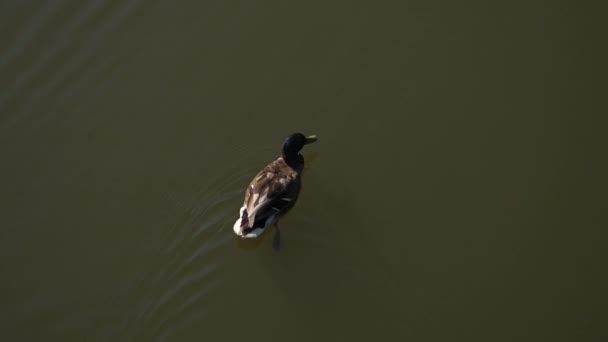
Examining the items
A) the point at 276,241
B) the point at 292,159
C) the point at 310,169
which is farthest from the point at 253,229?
the point at 310,169

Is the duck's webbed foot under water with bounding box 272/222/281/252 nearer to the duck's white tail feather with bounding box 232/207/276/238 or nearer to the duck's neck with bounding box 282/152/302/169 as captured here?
the duck's white tail feather with bounding box 232/207/276/238

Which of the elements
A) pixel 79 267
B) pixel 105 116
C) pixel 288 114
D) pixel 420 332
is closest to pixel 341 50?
pixel 288 114

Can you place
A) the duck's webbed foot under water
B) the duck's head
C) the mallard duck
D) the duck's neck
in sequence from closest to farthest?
1. the mallard duck
2. the duck's webbed foot under water
3. the duck's head
4. the duck's neck

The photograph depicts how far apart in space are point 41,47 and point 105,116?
140 cm

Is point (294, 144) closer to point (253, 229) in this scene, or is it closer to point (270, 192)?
point (270, 192)

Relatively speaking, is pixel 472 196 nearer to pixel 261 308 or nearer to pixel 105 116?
pixel 261 308

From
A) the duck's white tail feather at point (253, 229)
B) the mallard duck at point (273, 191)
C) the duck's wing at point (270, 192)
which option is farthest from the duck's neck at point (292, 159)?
the duck's white tail feather at point (253, 229)

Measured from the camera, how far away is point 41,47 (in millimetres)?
7441

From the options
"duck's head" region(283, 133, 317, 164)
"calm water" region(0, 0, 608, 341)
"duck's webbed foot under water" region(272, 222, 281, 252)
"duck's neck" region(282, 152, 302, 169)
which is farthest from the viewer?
"duck's neck" region(282, 152, 302, 169)

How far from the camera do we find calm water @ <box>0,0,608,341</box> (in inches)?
222

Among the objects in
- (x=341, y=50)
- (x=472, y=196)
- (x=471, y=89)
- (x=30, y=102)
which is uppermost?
(x=30, y=102)

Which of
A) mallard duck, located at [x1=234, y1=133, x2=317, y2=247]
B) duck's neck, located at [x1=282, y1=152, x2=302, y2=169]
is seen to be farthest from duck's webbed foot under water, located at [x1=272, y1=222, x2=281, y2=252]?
duck's neck, located at [x1=282, y1=152, x2=302, y2=169]

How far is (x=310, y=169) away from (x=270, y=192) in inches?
34.9

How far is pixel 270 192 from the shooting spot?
5.91 m
